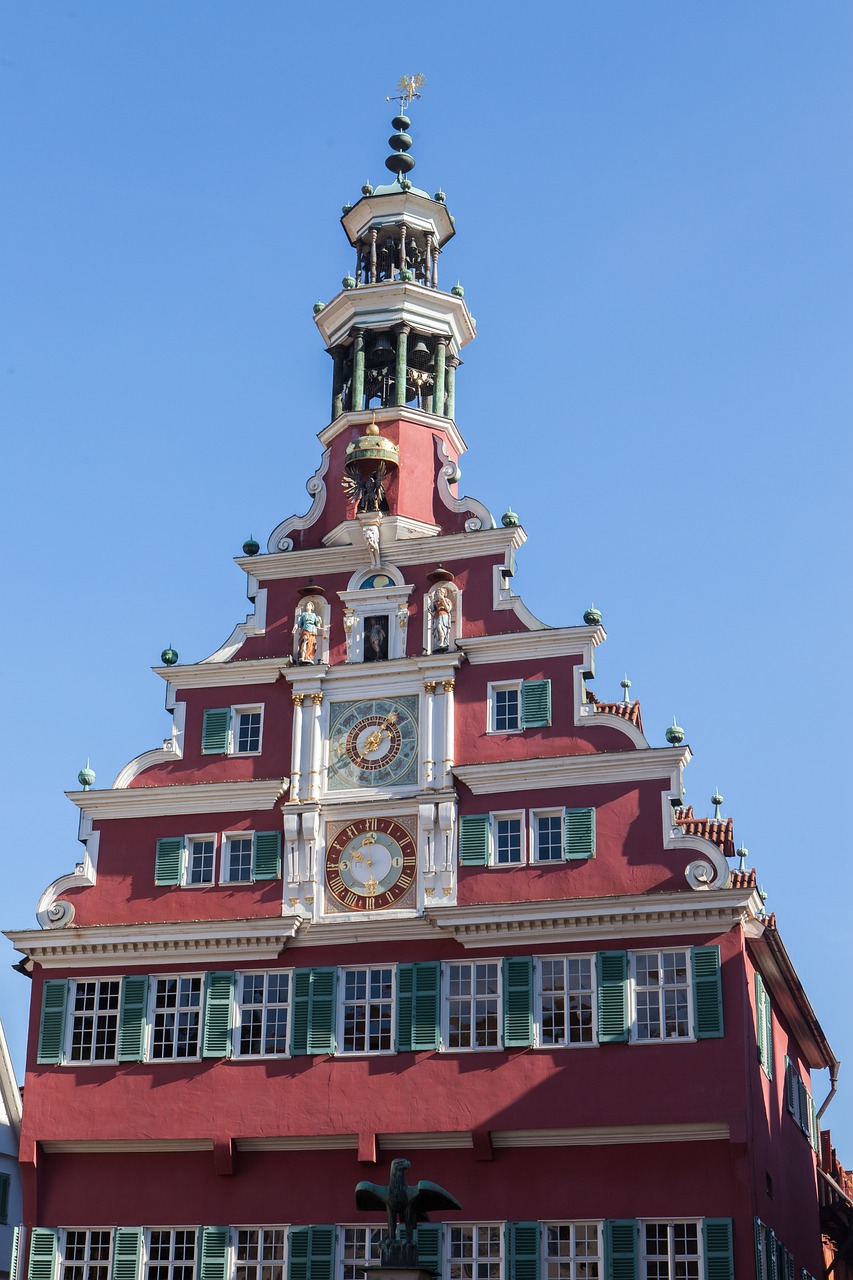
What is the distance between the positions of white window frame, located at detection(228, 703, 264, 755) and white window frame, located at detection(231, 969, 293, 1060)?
4407mm

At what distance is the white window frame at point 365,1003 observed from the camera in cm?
3609

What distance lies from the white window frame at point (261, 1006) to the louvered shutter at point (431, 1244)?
4.08 metres

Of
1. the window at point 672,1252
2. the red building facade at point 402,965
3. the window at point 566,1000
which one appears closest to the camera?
the window at point 672,1252

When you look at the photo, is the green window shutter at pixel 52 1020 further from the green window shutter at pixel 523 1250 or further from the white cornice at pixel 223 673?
the green window shutter at pixel 523 1250

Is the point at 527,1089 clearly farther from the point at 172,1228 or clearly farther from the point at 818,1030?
the point at 818,1030

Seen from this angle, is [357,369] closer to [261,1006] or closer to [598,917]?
[598,917]

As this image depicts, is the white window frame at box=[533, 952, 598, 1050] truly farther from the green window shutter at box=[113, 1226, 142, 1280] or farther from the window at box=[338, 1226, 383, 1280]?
the green window shutter at box=[113, 1226, 142, 1280]

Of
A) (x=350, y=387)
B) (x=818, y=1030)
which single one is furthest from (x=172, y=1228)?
(x=350, y=387)

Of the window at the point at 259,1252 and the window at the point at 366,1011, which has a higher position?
the window at the point at 366,1011

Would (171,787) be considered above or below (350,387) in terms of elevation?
below

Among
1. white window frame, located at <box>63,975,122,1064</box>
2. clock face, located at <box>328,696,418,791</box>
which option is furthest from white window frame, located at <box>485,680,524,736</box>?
white window frame, located at <box>63,975,122,1064</box>

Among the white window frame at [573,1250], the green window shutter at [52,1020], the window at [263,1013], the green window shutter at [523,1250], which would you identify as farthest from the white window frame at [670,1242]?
the green window shutter at [52,1020]

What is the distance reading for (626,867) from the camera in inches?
1415

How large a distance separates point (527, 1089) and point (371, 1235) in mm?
3795
